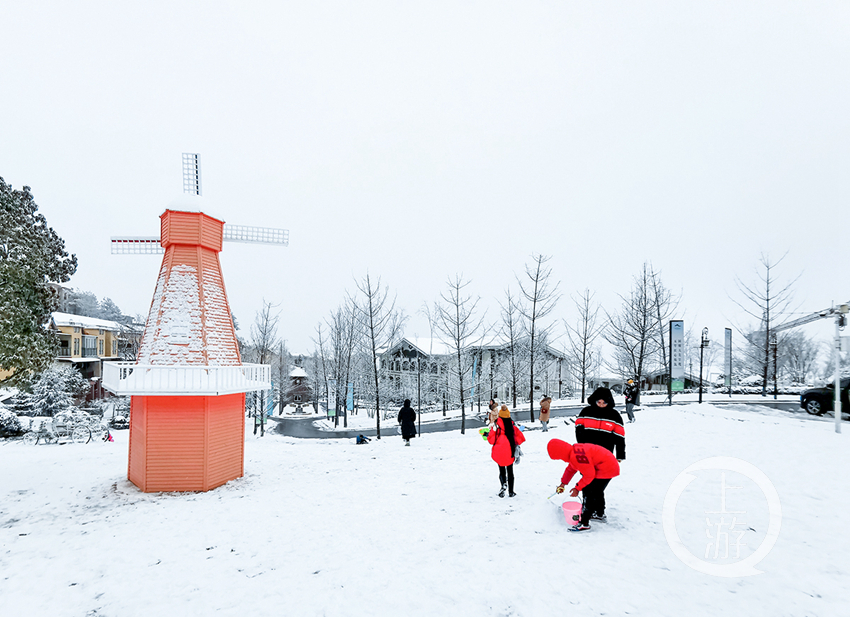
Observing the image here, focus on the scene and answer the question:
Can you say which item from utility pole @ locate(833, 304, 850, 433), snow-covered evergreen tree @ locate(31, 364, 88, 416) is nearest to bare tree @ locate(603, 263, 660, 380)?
utility pole @ locate(833, 304, 850, 433)

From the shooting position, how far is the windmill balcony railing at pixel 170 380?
9859 mm

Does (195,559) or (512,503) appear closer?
(195,559)

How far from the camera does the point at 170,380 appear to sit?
33.3 feet

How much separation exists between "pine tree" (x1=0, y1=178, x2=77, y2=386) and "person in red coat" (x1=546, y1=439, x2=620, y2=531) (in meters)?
12.9

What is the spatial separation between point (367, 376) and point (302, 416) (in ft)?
48.9

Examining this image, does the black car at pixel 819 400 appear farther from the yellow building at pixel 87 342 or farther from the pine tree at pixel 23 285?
the yellow building at pixel 87 342

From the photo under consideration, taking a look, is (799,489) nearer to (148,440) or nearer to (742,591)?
(742,591)

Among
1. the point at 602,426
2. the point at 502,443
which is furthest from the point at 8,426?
the point at 602,426

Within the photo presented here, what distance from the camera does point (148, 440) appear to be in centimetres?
1020

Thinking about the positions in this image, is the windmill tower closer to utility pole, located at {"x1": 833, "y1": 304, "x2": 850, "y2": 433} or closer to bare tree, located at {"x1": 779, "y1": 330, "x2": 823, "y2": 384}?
utility pole, located at {"x1": 833, "y1": 304, "x2": 850, "y2": 433}

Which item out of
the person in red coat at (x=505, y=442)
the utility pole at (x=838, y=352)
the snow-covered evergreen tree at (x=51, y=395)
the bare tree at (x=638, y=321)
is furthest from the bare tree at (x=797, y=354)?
the snow-covered evergreen tree at (x=51, y=395)

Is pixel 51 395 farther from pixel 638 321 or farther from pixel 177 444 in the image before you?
pixel 638 321

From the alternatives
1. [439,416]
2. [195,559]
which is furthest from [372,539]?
[439,416]
